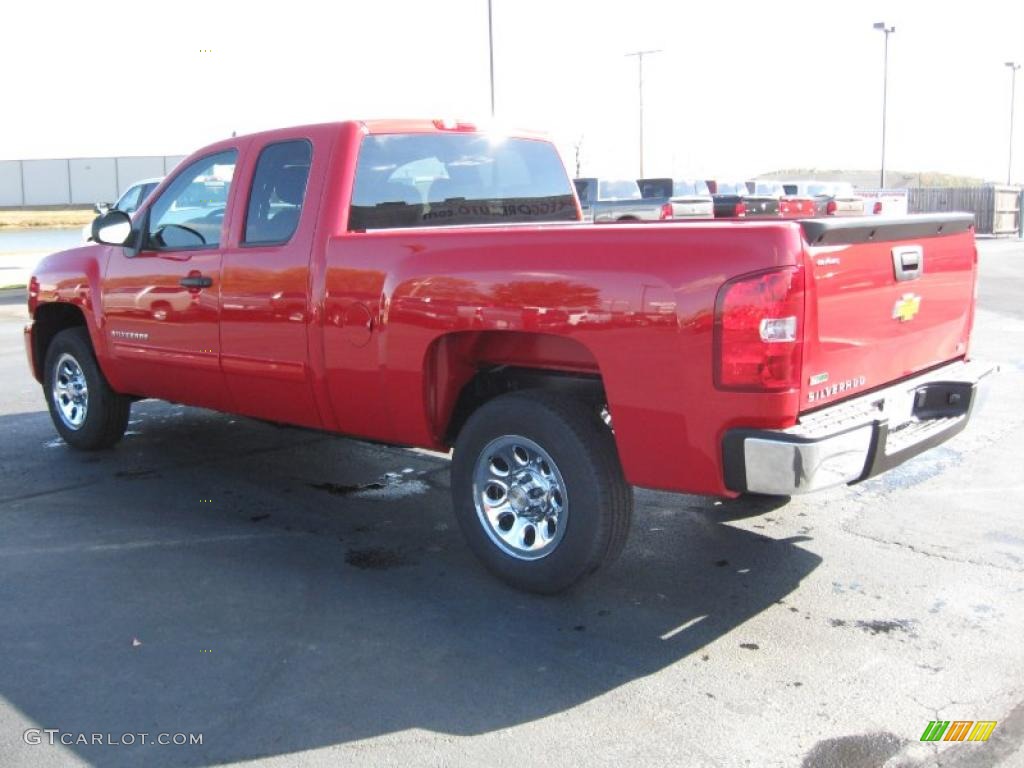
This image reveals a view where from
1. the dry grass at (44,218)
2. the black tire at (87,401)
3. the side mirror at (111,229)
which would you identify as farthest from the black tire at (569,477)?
the dry grass at (44,218)

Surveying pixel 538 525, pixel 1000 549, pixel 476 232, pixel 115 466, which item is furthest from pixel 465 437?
pixel 115 466

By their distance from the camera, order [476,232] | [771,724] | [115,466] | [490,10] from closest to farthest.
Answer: [771,724] < [476,232] < [115,466] < [490,10]

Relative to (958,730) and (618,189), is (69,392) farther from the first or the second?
(618,189)

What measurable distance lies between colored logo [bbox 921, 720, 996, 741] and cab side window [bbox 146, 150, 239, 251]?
4.21 metres

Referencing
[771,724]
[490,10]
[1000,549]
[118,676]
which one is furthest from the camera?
[490,10]

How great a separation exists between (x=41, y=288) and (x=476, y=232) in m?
4.15

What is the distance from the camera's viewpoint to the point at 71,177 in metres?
61.8

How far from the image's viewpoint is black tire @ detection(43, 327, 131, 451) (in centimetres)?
700

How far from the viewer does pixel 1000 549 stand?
16.8ft

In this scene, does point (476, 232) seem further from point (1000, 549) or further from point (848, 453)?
point (1000, 549)

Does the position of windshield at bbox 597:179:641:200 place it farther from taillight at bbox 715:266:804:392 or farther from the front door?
taillight at bbox 715:266:804:392

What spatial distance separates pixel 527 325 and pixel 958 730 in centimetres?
213

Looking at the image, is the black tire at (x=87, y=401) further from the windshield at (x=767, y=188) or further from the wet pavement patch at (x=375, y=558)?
the windshield at (x=767, y=188)

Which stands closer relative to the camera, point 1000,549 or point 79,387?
point 1000,549
